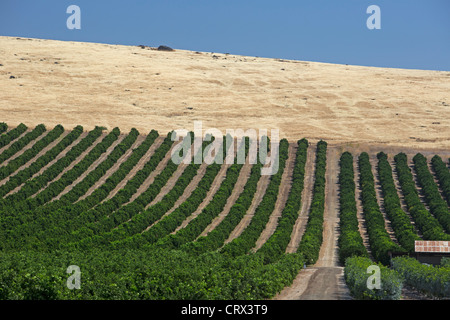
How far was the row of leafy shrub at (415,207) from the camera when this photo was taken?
49844mm

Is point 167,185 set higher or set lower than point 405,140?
lower

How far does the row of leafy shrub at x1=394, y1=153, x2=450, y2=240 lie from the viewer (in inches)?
1962

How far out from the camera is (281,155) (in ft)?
255

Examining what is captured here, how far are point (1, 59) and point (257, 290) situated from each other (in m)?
114

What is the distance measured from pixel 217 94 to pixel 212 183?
48618 millimetres

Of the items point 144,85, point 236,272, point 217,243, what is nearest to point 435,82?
point 144,85

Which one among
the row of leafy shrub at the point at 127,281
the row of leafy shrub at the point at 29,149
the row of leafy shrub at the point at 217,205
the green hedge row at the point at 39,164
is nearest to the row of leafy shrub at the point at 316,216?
the row of leafy shrub at the point at 217,205

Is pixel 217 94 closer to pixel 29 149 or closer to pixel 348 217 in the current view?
pixel 29 149

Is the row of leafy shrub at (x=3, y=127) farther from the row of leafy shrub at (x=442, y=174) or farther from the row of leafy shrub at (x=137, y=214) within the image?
the row of leafy shrub at (x=442, y=174)

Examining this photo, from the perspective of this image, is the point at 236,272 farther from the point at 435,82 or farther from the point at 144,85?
the point at 435,82

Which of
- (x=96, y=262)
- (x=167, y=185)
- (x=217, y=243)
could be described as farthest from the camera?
(x=167, y=185)

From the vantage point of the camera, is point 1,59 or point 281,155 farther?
point 1,59

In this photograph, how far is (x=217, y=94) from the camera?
116 m
